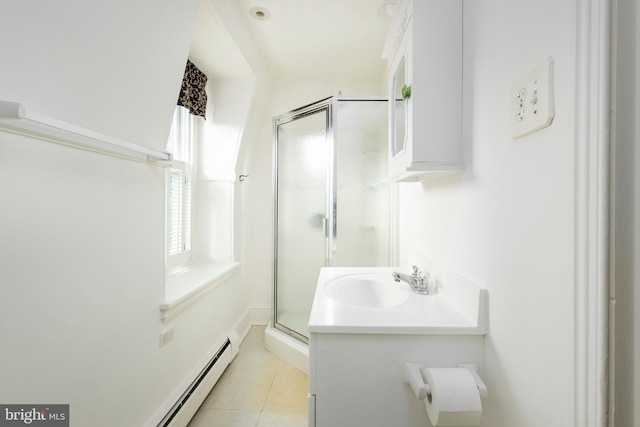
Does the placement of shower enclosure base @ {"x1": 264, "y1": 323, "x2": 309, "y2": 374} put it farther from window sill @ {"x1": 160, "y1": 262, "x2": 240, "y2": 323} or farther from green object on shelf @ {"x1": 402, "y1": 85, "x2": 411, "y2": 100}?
green object on shelf @ {"x1": 402, "y1": 85, "x2": 411, "y2": 100}

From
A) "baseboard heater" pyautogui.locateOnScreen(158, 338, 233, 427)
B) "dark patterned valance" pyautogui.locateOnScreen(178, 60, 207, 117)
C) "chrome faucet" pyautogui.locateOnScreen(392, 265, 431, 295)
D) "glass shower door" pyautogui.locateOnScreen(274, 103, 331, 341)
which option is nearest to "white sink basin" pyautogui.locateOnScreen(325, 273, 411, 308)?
"chrome faucet" pyautogui.locateOnScreen(392, 265, 431, 295)

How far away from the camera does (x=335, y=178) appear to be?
211cm

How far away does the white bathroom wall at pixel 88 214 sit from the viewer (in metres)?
0.73

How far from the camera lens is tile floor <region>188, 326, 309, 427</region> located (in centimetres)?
163

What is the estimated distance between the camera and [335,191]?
83.4 inches

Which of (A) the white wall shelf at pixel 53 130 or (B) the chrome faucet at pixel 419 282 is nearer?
(A) the white wall shelf at pixel 53 130

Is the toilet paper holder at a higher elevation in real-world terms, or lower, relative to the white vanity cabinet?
lower

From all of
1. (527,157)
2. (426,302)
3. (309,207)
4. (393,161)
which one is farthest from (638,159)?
(309,207)

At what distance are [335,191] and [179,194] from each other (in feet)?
3.89

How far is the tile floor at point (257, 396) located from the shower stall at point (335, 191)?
0.31m

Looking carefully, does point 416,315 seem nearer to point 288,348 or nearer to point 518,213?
point 518,213

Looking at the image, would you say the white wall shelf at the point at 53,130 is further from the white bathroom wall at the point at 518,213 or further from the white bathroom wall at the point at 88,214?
the white bathroom wall at the point at 518,213

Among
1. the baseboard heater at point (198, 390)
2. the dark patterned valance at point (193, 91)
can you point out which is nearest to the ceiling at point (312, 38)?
the dark patterned valance at point (193, 91)

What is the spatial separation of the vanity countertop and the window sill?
81 centimetres
